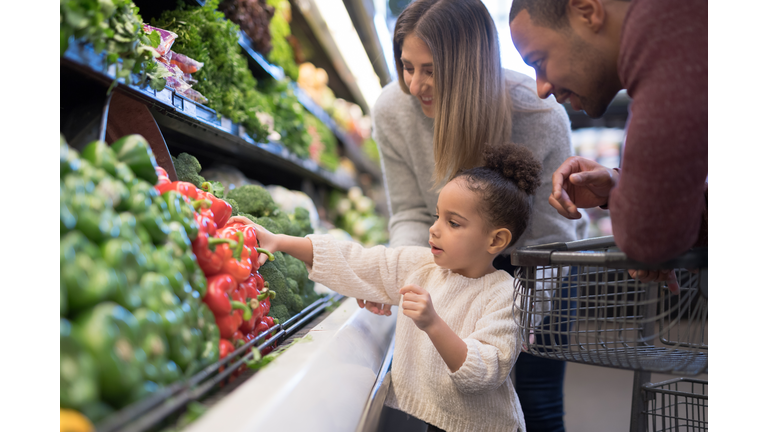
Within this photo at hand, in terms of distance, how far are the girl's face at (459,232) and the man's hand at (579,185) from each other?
212 millimetres

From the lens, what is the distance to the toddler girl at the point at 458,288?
1253mm

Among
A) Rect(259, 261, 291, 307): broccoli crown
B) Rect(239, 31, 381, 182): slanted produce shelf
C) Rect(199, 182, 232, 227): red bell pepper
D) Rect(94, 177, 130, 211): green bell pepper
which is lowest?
Rect(259, 261, 291, 307): broccoli crown

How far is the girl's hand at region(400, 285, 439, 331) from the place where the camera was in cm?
116

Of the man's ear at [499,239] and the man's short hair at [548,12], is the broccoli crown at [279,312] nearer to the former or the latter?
the man's ear at [499,239]

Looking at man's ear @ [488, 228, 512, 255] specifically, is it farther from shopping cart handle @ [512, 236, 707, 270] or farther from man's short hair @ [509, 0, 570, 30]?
man's short hair @ [509, 0, 570, 30]

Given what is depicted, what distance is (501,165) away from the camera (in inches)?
58.6

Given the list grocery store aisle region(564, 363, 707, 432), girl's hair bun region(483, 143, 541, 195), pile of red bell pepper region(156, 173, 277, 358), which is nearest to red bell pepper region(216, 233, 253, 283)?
pile of red bell pepper region(156, 173, 277, 358)

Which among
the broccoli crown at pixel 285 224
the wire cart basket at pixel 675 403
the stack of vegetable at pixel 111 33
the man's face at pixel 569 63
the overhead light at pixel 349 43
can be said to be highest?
the overhead light at pixel 349 43

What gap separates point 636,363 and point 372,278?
789 millimetres

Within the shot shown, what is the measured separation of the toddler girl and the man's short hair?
43 centimetres

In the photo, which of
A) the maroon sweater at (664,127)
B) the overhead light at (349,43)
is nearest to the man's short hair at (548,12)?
the maroon sweater at (664,127)
